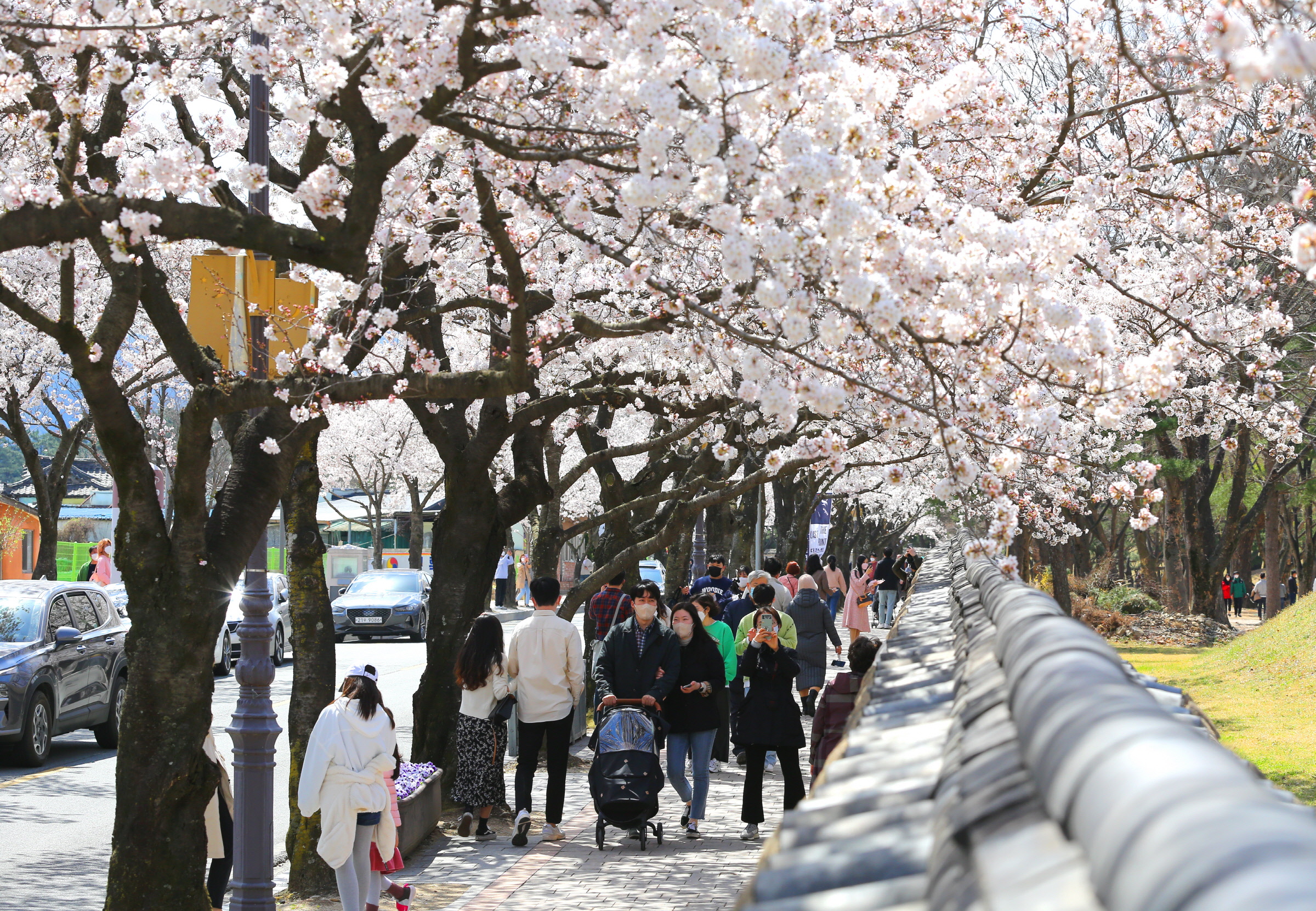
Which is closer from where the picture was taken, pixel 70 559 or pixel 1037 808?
pixel 1037 808

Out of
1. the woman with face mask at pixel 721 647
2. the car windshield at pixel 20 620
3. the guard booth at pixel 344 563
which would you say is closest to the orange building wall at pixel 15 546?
the guard booth at pixel 344 563

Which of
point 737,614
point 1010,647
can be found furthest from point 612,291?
point 1010,647

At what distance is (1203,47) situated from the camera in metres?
7.24

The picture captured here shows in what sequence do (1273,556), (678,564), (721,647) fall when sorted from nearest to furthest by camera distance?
(721,647), (678,564), (1273,556)

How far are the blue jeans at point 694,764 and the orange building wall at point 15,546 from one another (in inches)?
1254

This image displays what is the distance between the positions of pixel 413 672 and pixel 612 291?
40.6 ft

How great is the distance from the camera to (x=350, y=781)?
24.0 ft

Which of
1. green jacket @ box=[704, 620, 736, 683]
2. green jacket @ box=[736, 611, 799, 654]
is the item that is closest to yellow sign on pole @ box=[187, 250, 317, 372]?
green jacket @ box=[736, 611, 799, 654]

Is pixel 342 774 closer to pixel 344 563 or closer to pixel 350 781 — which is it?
pixel 350 781

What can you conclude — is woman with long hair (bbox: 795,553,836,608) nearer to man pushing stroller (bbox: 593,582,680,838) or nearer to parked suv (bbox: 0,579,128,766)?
man pushing stroller (bbox: 593,582,680,838)

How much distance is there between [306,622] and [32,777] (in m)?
5.58

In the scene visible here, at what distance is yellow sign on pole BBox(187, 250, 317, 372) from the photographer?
24.1 ft

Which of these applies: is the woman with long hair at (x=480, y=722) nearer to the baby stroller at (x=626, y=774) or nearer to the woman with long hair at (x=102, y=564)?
the baby stroller at (x=626, y=774)

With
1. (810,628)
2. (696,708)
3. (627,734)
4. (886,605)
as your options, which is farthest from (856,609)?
(627,734)
